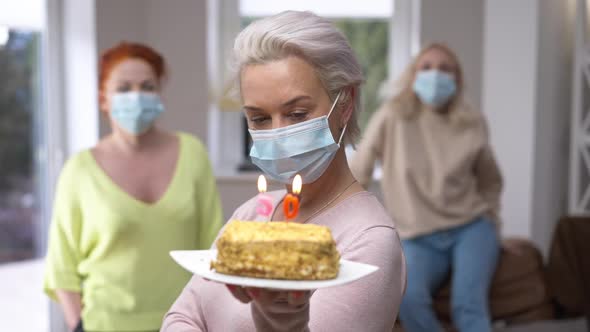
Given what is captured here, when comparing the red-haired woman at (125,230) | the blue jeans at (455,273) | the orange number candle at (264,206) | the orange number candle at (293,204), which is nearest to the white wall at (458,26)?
the blue jeans at (455,273)

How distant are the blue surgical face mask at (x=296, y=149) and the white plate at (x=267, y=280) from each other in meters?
0.24

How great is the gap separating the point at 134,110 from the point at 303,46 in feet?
4.57

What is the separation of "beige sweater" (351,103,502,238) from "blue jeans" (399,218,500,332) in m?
0.06

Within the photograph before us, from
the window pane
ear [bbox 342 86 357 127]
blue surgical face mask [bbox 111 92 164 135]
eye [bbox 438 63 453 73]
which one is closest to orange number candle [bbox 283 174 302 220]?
ear [bbox 342 86 357 127]

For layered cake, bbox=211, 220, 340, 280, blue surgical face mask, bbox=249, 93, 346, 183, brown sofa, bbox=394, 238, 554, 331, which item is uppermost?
blue surgical face mask, bbox=249, 93, 346, 183

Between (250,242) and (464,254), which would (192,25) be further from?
(250,242)

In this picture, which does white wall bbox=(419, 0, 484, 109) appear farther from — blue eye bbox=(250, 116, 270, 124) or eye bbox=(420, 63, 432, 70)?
blue eye bbox=(250, 116, 270, 124)

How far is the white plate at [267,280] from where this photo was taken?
82cm

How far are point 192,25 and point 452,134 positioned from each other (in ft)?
6.29

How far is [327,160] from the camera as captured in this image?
Result: 1.21 m

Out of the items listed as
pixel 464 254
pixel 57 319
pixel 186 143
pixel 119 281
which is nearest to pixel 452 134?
pixel 464 254

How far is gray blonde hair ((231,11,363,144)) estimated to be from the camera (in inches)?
43.4

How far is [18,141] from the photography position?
403 cm

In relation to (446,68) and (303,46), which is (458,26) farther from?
(303,46)
